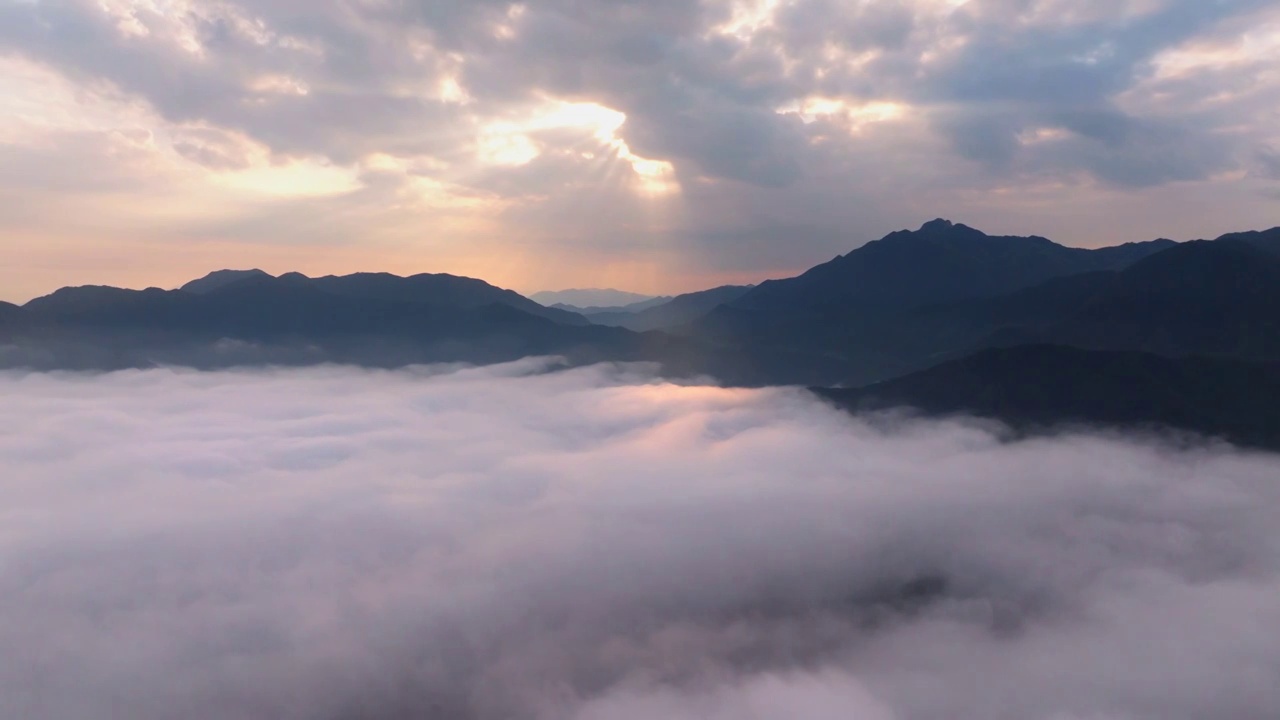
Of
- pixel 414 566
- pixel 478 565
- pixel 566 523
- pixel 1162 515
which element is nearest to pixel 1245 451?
pixel 1162 515

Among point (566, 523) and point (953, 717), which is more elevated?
point (566, 523)

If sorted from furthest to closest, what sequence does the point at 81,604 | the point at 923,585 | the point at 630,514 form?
1. the point at 630,514
2. the point at 923,585
3. the point at 81,604

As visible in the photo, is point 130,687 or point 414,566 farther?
point 414,566

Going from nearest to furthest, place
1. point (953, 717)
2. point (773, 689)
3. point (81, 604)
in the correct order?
1. point (953, 717)
2. point (773, 689)
3. point (81, 604)

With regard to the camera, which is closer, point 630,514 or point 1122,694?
point 1122,694

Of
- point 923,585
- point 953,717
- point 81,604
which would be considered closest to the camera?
point 953,717

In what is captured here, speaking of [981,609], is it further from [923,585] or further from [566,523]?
[566,523]

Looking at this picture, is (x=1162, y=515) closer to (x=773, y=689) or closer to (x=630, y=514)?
(x=773, y=689)

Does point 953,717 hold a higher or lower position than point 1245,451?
lower

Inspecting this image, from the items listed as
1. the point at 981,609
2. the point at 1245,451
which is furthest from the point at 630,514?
the point at 1245,451
